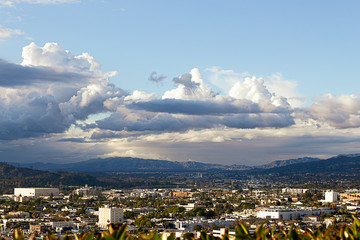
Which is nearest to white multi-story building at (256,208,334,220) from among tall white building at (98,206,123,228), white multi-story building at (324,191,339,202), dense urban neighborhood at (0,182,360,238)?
dense urban neighborhood at (0,182,360,238)

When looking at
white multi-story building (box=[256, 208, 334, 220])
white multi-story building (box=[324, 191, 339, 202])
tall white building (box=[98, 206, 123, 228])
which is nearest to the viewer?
tall white building (box=[98, 206, 123, 228])

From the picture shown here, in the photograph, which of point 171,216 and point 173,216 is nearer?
point 173,216

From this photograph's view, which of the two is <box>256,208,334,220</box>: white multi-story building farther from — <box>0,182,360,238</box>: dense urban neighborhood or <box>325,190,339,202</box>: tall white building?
<box>325,190,339,202</box>: tall white building

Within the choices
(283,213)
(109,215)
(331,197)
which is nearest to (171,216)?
(109,215)

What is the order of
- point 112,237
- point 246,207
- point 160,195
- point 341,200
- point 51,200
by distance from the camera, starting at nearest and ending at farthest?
point 112,237
point 246,207
point 341,200
point 51,200
point 160,195

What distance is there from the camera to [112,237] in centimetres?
1137

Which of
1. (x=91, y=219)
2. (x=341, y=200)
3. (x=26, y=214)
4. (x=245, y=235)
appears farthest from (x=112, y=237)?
(x=341, y=200)

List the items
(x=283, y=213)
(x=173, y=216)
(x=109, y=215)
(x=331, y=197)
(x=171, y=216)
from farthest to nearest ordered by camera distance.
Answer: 1. (x=331, y=197)
2. (x=171, y=216)
3. (x=173, y=216)
4. (x=283, y=213)
5. (x=109, y=215)

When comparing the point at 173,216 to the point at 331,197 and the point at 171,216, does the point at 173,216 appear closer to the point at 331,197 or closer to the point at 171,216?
the point at 171,216

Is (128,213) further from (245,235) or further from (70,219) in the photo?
(245,235)

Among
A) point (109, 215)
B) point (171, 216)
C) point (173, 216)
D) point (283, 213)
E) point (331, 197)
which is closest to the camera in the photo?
point (109, 215)

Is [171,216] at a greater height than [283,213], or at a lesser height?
lesser

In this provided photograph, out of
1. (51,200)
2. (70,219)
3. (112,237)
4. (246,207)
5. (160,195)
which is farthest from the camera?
(160,195)

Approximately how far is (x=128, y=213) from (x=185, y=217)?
1174cm
